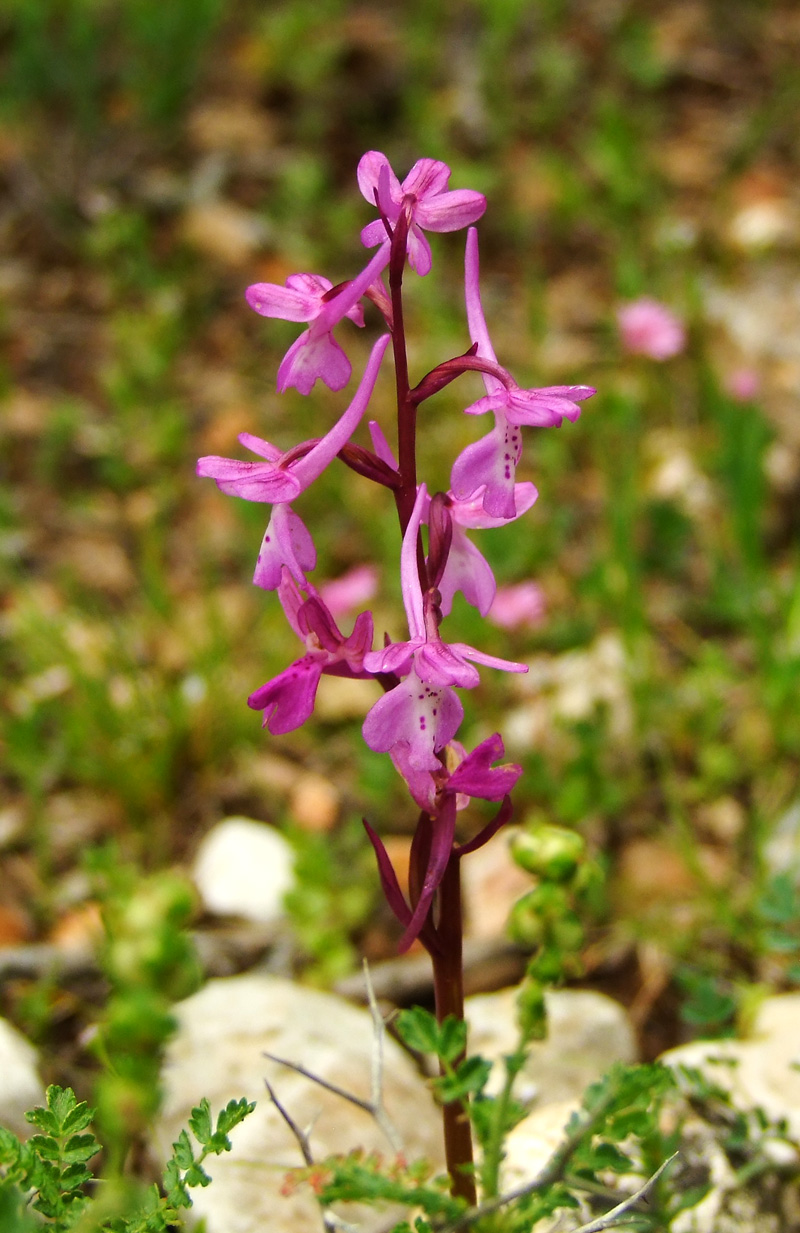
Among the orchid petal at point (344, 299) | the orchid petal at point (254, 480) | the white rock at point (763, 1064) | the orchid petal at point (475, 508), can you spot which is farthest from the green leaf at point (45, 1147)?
the white rock at point (763, 1064)

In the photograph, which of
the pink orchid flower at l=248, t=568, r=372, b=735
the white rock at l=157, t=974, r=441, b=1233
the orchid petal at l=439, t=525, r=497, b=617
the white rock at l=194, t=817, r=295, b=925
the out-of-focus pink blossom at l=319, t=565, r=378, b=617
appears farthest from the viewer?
the out-of-focus pink blossom at l=319, t=565, r=378, b=617

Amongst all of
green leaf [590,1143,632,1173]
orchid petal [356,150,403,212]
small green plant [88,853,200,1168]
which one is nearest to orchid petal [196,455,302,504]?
orchid petal [356,150,403,212]

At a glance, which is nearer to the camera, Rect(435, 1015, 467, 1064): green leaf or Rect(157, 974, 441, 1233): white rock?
Rect(435, 1015, 467, 1064): green leaf

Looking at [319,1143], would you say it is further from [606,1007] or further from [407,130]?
[407,130]

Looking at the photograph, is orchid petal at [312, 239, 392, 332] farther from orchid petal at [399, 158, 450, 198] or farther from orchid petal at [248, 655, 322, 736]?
orchid petal at [248, 655, 322, 736]

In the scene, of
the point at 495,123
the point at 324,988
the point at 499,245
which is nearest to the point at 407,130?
the point at 495,123

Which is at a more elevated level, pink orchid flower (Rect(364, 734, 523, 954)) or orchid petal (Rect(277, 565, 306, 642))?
orchid petal (Rect(277, 565, 306, 642))
